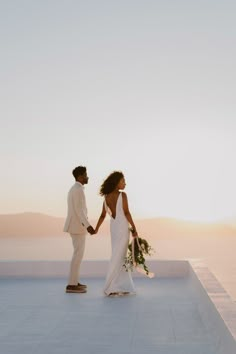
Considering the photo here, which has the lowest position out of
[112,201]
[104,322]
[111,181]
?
[104,322]

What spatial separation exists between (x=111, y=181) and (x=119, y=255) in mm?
1017

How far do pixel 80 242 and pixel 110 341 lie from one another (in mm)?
3359

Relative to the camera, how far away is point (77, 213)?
362 inches

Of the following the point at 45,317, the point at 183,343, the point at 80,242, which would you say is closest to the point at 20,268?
the point at 80,242

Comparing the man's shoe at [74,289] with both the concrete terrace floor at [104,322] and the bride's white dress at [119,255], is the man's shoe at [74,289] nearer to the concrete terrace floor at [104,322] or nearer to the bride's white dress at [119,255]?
the concrete terrace floor at [104,322]

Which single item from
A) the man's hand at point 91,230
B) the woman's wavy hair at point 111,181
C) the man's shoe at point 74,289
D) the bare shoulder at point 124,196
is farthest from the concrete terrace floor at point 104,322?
the woman's wavy hair at point 111,181

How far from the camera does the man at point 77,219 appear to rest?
30.2ft

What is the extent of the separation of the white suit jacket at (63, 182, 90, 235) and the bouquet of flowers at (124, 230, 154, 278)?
28.2 inches

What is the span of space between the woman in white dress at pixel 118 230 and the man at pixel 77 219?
15.7 inches

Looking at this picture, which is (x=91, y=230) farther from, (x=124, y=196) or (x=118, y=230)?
(x=124, y=196)

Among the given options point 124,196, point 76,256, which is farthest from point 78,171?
point 76,256

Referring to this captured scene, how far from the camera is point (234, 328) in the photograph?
5141 mm

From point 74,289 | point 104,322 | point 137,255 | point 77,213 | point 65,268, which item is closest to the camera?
point 104,322

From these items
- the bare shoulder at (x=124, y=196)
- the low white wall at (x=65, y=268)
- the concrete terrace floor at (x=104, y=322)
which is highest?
the bare shoulder at (x=124, y=196)
